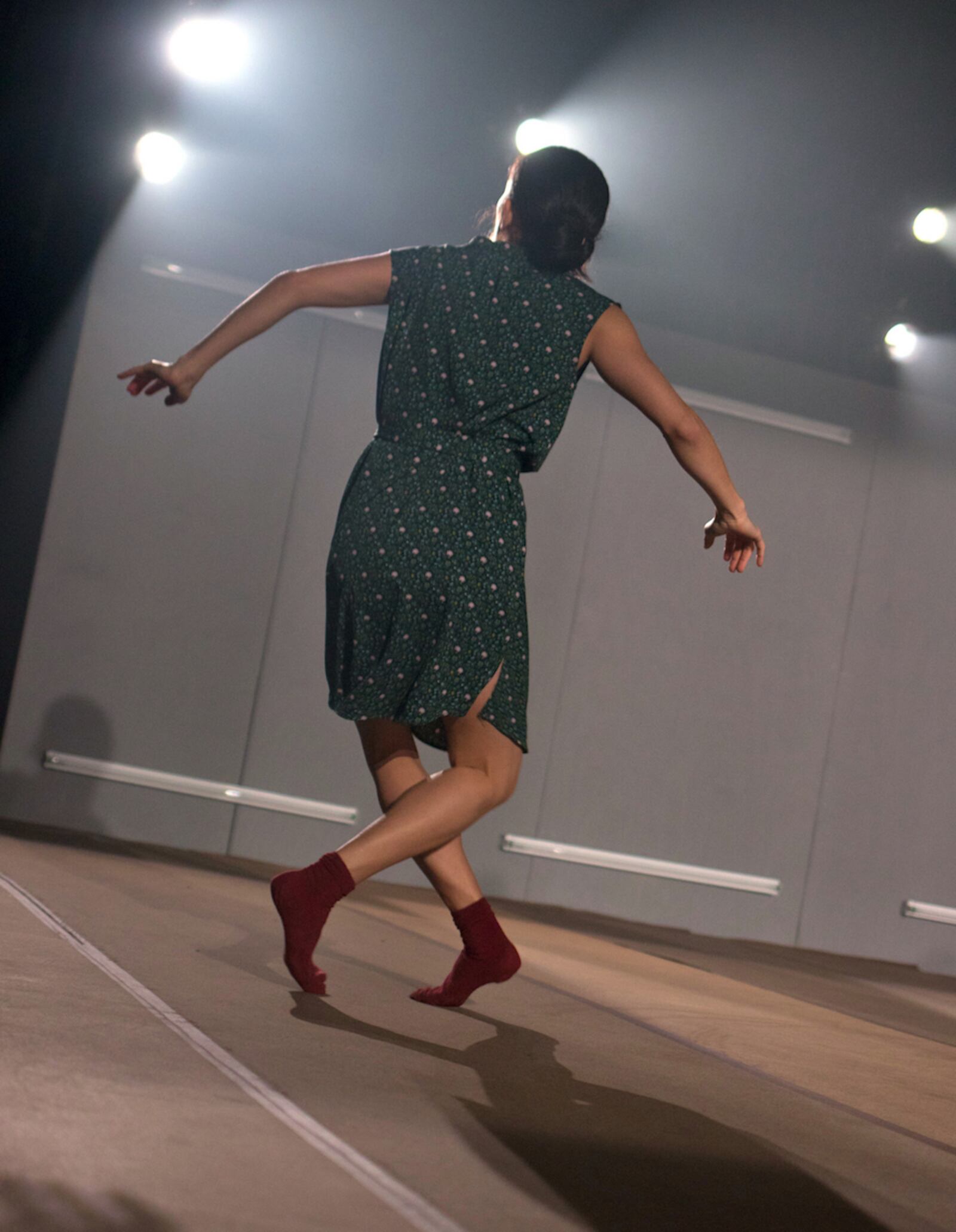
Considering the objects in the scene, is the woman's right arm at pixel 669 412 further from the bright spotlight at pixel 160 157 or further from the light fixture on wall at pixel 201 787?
the bright spotlight at pixel 160 157

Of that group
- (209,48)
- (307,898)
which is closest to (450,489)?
(307,898)

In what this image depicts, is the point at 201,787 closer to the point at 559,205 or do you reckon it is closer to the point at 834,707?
the point at 834,707

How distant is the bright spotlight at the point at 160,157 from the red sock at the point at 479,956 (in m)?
2.95

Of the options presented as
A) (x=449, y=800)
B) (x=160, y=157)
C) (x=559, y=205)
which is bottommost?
(x=449, y=800)

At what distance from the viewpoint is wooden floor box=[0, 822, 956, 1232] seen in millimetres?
888

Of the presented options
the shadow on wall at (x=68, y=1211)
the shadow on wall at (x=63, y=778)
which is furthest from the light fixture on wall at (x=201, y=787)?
the shadow on wall at (x=68, y=1211)

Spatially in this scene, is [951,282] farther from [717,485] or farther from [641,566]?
[717,485]

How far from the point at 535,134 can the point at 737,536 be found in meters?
2.36

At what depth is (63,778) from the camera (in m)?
3.79

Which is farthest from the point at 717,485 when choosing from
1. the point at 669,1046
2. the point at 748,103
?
the point at 748,103

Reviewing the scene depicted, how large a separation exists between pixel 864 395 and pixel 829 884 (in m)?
1.79

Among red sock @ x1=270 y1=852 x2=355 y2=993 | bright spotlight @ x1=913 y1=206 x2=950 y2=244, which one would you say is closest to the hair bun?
red sock @ x1=270 y1=852 x2=355 y2=993

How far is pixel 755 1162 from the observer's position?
1207mm

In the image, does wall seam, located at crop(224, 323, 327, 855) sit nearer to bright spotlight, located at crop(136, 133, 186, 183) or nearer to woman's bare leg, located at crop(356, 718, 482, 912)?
bright spotlight, located at crop(136, 133, 186, 183)
